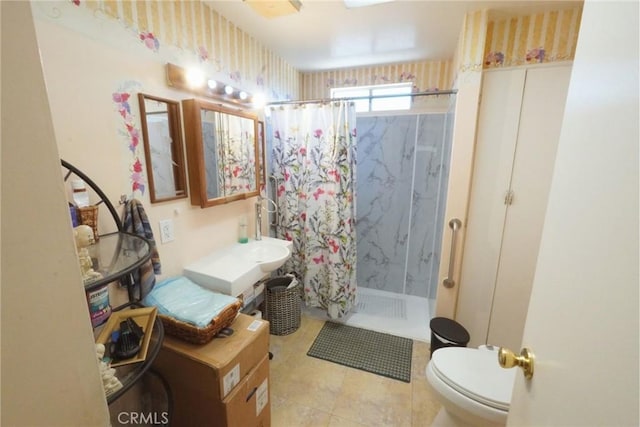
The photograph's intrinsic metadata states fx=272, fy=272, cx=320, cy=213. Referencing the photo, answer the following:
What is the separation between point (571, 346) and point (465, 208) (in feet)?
5.13

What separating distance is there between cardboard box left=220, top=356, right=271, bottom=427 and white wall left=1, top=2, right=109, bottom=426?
2.78 ft

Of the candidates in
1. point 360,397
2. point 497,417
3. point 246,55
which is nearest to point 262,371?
point 360,397

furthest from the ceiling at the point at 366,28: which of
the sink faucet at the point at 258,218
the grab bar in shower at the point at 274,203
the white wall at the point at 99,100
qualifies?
the sink faucet at the point at 258,218

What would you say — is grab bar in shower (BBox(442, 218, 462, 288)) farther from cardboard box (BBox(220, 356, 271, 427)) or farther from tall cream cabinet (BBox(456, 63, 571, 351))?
cardboard box (BBox(220, 356, 271, 427))

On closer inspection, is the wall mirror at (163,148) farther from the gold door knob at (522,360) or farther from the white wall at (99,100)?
the gold door knob at (522,360)

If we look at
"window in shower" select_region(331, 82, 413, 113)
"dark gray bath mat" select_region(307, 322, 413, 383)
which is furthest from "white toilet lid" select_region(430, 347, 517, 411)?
"window in shower" select_region(331, 82, 413, 113)

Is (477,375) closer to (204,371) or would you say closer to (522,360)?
(522,360)

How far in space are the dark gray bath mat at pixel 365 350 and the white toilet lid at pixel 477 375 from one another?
0.57m

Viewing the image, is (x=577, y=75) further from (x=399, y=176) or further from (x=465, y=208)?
(x=399, y=176)

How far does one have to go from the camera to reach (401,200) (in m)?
2.84

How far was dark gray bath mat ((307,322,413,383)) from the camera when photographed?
1921 millimetres

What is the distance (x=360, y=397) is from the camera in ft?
5.55

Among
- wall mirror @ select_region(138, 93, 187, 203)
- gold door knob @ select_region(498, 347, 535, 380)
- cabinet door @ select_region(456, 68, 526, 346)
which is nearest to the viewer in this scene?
gold door knob @ select_region(498, 347, 535, 380)

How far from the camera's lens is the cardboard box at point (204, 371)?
113 cm
